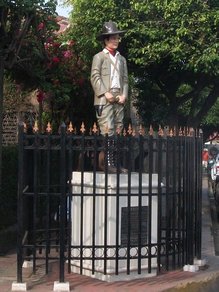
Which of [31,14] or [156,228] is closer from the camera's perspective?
[156,228]

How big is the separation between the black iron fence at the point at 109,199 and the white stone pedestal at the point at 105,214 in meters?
0.01

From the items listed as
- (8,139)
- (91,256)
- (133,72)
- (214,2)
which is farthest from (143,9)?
(91,256)

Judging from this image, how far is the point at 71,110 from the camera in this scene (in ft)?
47.3

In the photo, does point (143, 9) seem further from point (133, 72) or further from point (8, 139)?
point (8, 139)

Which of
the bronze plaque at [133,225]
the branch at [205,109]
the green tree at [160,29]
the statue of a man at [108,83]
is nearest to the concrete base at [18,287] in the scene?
the bronze plaque at [133,225]

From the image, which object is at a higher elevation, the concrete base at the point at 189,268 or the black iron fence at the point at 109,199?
the black iron fence at the point at 109,199

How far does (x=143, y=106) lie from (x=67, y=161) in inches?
541

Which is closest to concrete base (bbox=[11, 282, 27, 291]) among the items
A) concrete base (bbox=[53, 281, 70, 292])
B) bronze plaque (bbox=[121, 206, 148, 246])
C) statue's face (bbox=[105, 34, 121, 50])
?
concrete base (bbox=[53, 281, 70, 292])

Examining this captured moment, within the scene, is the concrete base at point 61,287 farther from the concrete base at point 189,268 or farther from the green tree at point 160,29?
the green tree at point 160,29

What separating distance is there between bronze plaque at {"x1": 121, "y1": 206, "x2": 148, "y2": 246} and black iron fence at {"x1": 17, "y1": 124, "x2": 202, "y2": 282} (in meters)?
0.01

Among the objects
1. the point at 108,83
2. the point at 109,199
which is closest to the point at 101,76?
the point at 108,83

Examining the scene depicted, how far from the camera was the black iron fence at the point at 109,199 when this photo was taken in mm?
6895

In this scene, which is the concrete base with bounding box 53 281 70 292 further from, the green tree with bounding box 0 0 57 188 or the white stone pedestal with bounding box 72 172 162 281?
the green tree with bounding box 0 0 57 188

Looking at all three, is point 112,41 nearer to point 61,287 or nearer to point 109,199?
point 109,199
